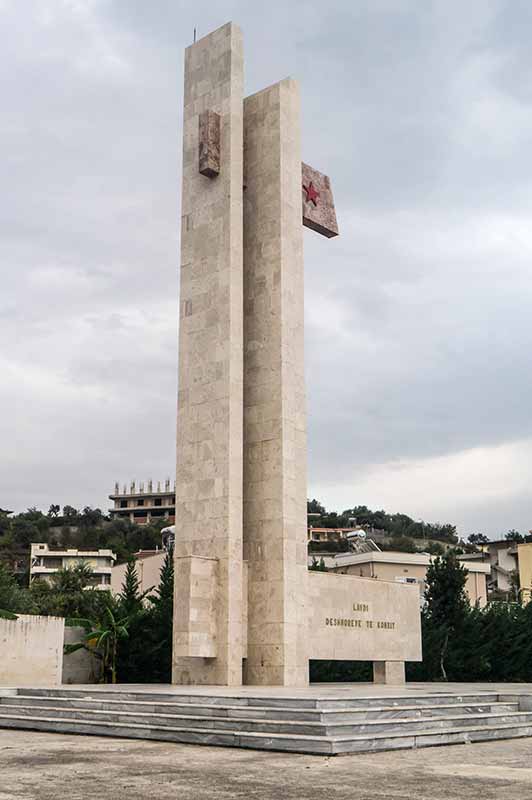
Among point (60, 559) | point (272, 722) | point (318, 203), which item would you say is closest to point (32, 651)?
point (272, 722)

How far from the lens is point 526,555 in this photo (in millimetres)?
55750

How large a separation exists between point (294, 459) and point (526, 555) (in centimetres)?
3868

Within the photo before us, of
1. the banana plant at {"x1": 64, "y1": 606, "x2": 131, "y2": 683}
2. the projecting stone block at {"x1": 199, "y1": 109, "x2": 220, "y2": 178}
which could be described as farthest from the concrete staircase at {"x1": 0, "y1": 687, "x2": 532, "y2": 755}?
the projecting stone block at {"x1": 199, "y1": 109, "x2": 220, "y2": 178}

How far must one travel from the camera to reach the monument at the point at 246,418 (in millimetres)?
20359

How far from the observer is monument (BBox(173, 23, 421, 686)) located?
20359mm

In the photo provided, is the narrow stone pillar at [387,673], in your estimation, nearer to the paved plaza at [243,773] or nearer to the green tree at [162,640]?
the green tree at [162,640]

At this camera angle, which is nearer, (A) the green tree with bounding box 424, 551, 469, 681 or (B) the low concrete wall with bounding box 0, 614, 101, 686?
(B) the low concrete wall with bounding box 0, 614, 101, 686

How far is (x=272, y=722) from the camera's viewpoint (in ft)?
35.8

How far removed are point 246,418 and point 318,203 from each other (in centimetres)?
722

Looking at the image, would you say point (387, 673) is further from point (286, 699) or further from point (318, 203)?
point (318, 203)

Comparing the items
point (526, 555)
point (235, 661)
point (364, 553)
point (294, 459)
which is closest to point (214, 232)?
point (294, 459)

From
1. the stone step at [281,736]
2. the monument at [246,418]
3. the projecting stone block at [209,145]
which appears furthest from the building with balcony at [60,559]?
the stone step at [281,736]

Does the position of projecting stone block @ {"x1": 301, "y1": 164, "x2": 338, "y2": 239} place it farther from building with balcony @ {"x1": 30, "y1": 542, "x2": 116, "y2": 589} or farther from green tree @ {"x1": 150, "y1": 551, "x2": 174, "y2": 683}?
building with balcony @ {"x1": 30, "y1": 542, "x2": 116, "y2": 589}

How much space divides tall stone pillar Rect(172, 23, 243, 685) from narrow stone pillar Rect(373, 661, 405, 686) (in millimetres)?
5658
